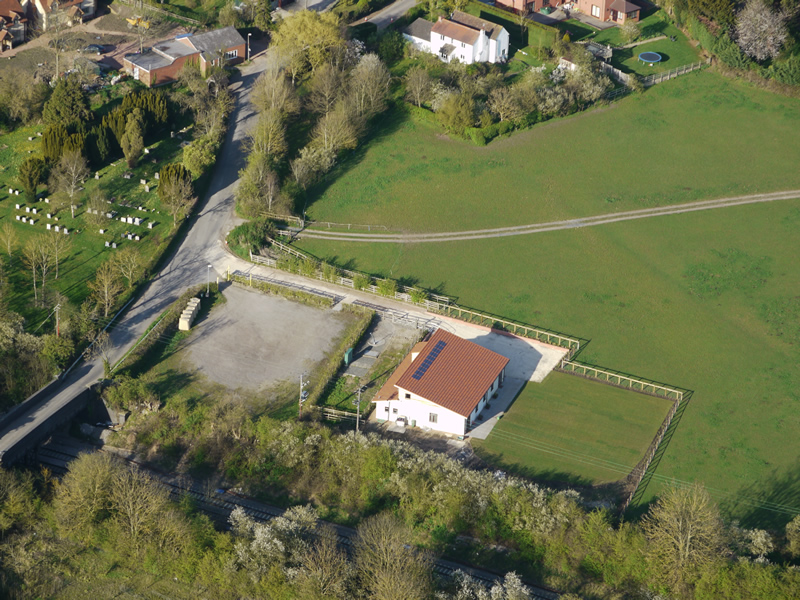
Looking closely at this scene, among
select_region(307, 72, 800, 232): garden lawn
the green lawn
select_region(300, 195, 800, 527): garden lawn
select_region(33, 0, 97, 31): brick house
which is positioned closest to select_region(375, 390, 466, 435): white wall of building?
the green lawn

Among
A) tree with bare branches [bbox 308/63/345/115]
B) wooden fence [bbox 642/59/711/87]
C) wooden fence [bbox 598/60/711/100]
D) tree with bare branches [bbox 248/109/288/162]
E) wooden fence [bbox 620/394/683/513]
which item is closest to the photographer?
wooden fence [bbox 620/394/683/513]

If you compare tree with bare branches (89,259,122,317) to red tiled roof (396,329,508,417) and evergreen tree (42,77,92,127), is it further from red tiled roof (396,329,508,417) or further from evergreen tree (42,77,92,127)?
red tiled roof (396,329,508,417)

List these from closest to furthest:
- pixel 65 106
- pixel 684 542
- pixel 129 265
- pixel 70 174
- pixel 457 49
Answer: pixel 684 542
pixel 129 265
pixel 70 174
pixel 65 106
pixel 457 49

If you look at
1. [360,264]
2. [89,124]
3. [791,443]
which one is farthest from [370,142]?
[791,443]

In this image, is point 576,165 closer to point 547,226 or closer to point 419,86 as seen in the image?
point 547,226

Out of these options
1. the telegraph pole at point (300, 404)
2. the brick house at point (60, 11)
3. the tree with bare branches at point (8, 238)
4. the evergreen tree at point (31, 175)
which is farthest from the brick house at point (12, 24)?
the telegraph pole at point (300, 404)

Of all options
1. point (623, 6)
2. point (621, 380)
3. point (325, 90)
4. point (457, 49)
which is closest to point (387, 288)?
point (621, 380)
